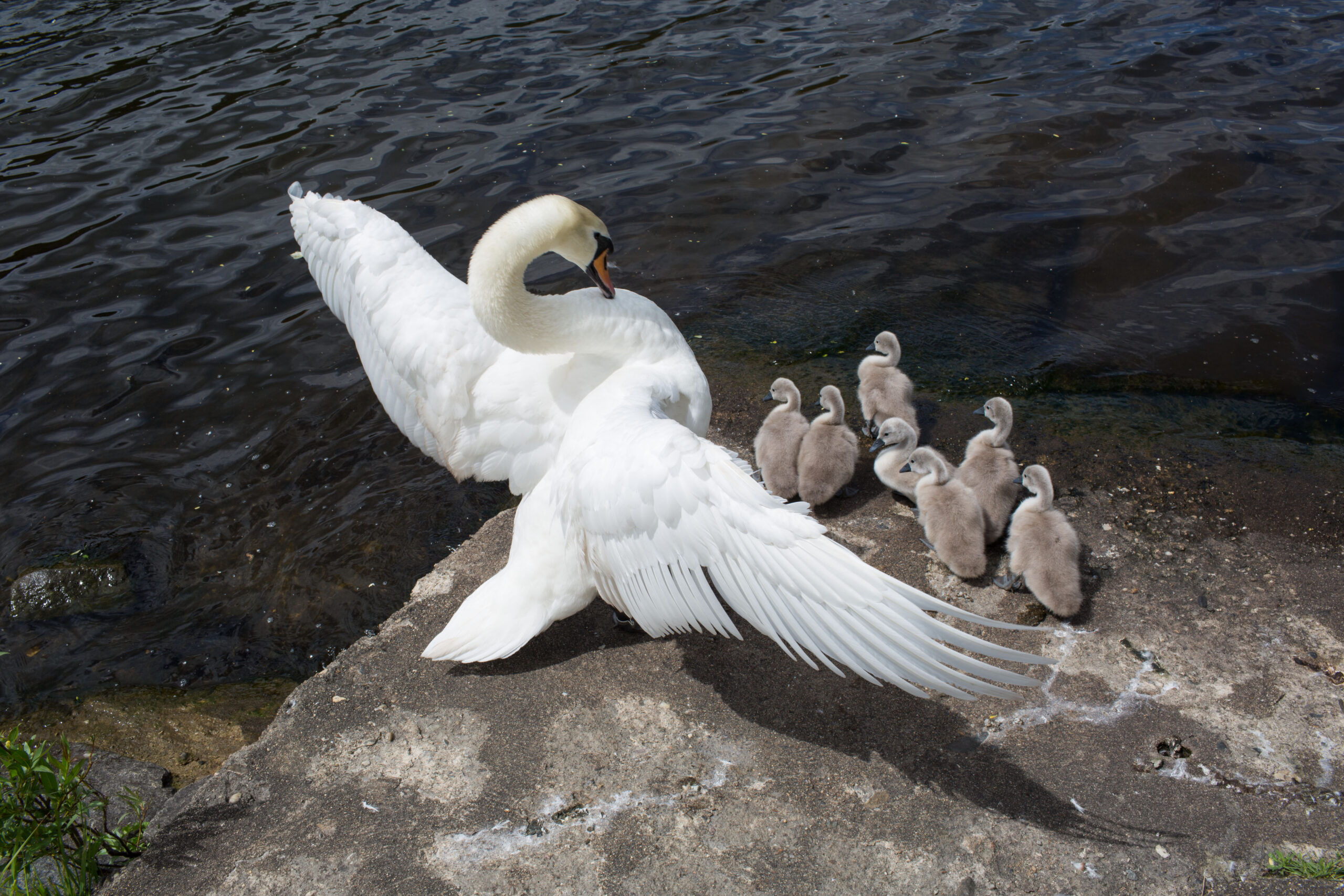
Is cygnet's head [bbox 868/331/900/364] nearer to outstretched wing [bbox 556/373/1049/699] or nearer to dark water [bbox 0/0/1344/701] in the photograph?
dark water [bbox 0/0/1344/701]

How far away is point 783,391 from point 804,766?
7.97 feet

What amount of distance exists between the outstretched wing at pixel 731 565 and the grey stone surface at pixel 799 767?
0.61 meters

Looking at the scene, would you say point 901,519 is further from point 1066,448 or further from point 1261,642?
point 1261,642

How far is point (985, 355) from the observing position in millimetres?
6262

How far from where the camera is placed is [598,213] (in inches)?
327

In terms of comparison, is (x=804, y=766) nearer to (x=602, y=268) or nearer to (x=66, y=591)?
(x=602, y=268)

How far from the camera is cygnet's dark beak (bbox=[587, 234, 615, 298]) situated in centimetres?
403

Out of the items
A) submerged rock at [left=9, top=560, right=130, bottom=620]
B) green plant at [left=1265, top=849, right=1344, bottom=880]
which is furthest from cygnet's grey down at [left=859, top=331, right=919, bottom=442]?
submerged rock at [left=9, top=560, right=130, bottom=620]

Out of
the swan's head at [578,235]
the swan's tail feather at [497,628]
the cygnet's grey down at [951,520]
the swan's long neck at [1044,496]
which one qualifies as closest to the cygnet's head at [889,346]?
the cygnet's grey down at [951,520]

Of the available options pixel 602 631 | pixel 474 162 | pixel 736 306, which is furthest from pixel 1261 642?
pixel 474 162

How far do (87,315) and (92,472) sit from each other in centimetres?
196

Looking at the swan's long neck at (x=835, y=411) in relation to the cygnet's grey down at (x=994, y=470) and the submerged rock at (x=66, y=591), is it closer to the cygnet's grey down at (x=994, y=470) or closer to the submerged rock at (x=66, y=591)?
the cygnet's grey down at (x=994, y=470)

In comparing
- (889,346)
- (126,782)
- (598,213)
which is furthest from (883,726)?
(598,213)

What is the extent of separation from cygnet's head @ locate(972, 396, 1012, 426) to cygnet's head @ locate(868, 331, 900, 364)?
81 cm
